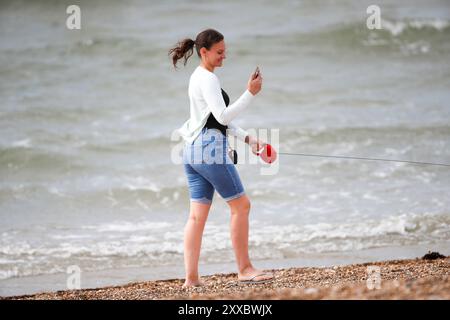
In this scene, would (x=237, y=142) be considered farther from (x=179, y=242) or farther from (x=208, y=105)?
(x=208, y=105)

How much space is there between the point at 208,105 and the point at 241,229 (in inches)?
32.4

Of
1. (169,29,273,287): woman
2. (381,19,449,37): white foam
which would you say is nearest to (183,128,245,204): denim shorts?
(169,29,273,287): woman

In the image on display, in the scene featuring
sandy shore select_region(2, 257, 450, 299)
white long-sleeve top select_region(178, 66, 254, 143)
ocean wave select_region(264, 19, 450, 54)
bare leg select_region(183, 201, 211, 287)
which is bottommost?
sandy shore select_region(2, 257, 450, 299)

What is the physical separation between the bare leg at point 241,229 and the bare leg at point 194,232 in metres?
0.18

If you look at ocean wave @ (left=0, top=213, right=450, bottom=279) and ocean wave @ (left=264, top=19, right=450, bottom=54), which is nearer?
ocean wave @ (left=0, top=213, right=450, bottom=279)

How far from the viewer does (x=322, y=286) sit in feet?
16.3

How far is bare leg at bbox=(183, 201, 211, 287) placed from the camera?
502 cm

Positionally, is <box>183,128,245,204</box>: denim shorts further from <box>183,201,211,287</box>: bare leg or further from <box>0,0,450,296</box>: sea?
<box>0,0,450,296</box>: sea

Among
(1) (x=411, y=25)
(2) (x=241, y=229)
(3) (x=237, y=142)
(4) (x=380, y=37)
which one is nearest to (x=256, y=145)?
(2) (x=241, y=229)

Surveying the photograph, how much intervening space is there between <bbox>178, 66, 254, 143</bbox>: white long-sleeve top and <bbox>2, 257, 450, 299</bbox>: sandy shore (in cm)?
97

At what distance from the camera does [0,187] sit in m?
10.6

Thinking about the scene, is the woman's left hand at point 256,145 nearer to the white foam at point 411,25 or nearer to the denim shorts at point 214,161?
the denim shorts at point 214,161

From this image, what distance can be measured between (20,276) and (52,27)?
41.2 feet

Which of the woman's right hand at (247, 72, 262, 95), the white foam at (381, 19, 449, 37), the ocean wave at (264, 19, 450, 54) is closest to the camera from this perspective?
the woman's right hand at (247, 72, 262, 95)
